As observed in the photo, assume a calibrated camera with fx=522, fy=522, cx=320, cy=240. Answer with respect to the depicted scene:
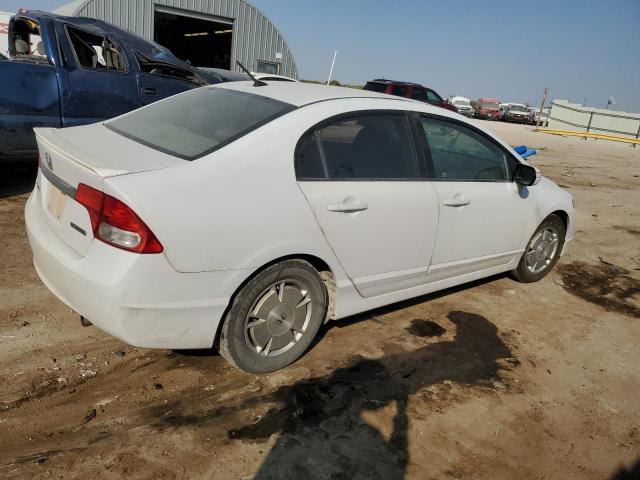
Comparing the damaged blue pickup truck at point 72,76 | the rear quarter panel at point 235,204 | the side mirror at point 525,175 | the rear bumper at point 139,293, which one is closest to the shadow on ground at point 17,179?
the damaged blue pickup truck at point 72,76

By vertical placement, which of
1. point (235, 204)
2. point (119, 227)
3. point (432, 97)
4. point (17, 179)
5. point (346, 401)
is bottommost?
point (17, 179)

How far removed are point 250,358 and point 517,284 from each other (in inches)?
123

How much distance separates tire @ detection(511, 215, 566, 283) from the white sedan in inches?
35.9

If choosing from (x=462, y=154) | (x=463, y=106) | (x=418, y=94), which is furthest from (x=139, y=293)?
(x=463, y=106)

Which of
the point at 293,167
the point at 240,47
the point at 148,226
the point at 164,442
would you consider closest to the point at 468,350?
the point at 293,167

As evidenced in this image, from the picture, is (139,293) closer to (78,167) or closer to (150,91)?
(78,167)

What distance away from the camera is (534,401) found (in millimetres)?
3168

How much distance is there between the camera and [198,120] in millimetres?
3234

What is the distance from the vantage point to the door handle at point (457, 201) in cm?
371

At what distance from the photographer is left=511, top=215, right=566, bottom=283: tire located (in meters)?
4.86

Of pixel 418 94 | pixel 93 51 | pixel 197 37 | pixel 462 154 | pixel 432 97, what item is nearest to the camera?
pixel 462 154

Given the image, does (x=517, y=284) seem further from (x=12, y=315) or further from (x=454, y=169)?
(x=12, y=315)

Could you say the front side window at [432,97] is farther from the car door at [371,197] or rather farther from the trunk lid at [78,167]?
the trunk lid at [78,167]

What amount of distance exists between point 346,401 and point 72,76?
16.0 feet
